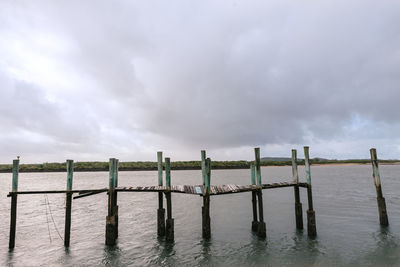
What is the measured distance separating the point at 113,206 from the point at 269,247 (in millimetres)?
7664

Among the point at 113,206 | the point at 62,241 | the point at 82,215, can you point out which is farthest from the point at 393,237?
the point at 82,215

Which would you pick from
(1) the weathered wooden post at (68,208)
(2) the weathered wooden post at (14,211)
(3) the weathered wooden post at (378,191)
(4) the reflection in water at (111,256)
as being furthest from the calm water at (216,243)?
(3) the weathered wooden post at (378,191)

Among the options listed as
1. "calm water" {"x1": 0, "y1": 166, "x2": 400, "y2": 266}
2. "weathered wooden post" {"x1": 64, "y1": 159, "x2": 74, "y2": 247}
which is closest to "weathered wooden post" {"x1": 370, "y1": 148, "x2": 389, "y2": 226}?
"calm water" {"x1": 0, "y1": 166, "x2": 400, "y2": 266}

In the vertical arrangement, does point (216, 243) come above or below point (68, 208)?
below

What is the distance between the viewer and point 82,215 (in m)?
20.2

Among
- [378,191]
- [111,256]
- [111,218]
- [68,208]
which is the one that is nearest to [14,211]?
[68,208]

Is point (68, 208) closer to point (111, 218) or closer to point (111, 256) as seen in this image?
point (111, 218)

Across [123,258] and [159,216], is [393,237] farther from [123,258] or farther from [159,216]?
[123,258]

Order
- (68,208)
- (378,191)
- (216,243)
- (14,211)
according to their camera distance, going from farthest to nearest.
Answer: (378,191) → (216,243) → (68,208) → (14,211)

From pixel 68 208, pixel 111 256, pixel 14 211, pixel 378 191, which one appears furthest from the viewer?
pixel 378 191

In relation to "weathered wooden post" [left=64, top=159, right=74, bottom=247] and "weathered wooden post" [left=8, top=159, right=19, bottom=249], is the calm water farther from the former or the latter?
"weathered wooden post" [left=64, top=159, right=74, bottom=247]

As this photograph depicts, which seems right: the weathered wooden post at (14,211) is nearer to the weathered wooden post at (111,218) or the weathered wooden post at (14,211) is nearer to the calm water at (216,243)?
the calm water at (216,243)

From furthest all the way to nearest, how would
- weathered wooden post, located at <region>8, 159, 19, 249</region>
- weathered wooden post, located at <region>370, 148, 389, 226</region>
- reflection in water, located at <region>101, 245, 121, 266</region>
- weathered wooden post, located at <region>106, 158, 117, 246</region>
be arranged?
weathered wooden post, located at <region>370, 148, 389, 226</region>, weathered wooden post, located at <region>106, 158, 117, 246</region>, weathered wooden post, located at <region>8, 159, 19, 249</region>, reflection in water, located at <region>101, 245, 121, 266</region>

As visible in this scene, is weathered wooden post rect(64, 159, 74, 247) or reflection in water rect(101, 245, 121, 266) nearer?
reflection in water rect(101, 245, 121, 266)
